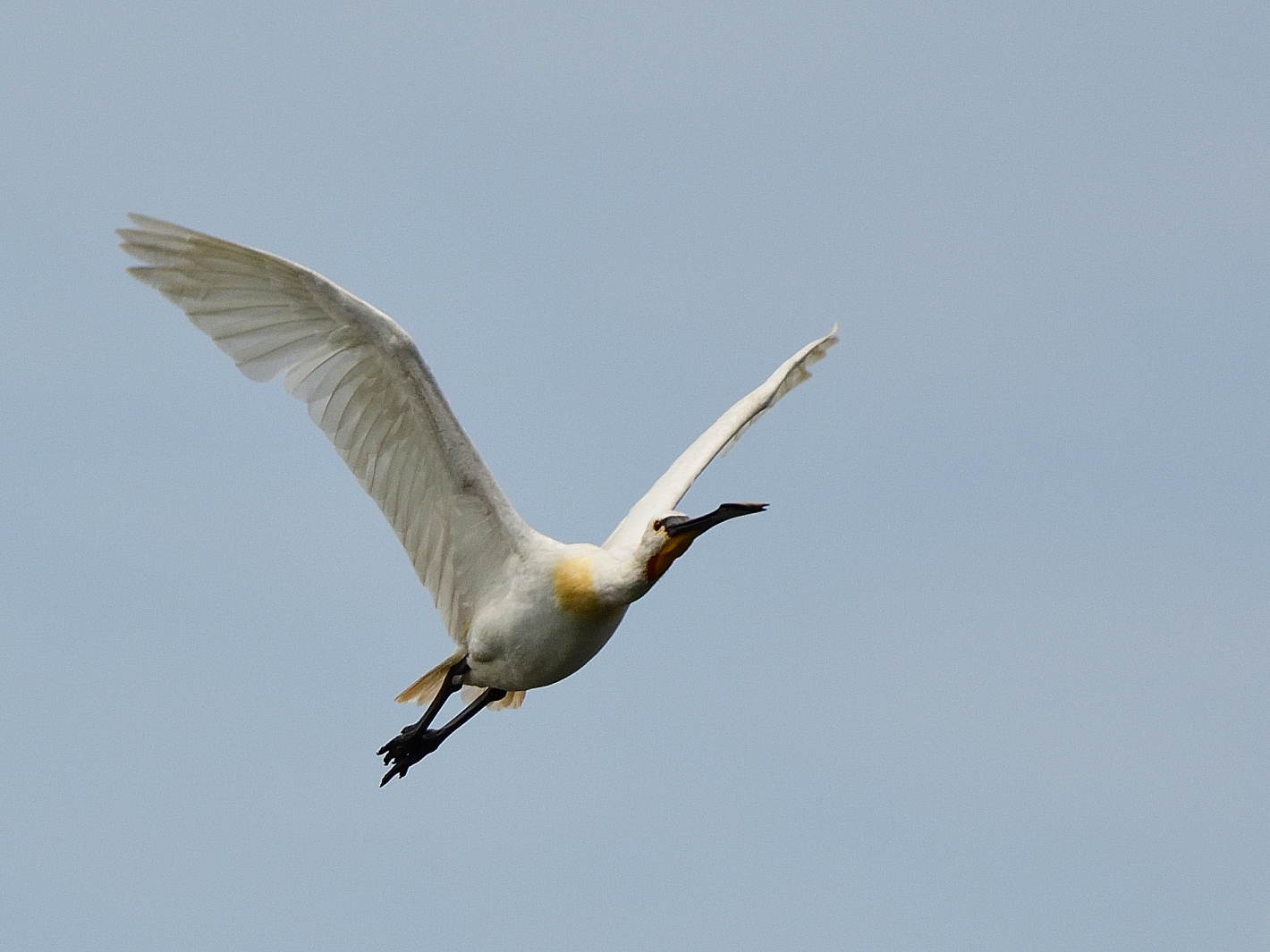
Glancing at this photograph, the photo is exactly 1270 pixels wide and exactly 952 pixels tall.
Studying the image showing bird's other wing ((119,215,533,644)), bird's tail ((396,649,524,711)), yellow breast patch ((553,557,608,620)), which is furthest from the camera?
bird's tail ((396,649,524,711))

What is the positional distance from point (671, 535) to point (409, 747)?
2894 mm

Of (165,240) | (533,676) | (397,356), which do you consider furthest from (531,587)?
(165,240)

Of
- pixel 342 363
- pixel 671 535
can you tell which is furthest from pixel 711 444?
pixel 342 363

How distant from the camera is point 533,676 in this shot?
18.2 m

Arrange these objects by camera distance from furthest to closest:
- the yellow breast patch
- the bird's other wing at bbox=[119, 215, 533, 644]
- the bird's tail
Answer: the bird's tail, the yellow breast patch, the bird's other wing at bbox=[119, 215, 533, 644]

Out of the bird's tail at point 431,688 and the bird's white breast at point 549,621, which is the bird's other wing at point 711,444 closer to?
the bird's white breast at point 549,621

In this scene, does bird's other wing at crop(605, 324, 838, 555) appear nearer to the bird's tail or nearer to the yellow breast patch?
the yellow breast patch

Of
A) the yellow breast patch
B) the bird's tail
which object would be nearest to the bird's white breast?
the yellow breast patch

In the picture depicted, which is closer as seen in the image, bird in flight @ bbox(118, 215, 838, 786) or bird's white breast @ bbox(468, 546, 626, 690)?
bird in flight @ bbox(118, 215, 838, 786)

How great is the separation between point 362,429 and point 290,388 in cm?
60

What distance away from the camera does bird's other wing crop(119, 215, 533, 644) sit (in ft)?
56.4

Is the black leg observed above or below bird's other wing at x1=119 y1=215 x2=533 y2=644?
below

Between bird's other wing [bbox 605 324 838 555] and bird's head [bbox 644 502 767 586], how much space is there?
0.83 feet

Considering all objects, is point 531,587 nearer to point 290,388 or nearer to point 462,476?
point 462,476
